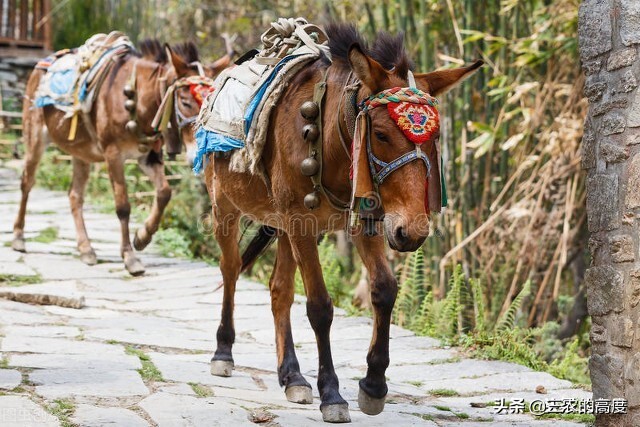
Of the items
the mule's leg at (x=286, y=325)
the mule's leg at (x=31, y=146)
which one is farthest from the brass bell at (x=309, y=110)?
the mule's leg at (x=31, y=146)

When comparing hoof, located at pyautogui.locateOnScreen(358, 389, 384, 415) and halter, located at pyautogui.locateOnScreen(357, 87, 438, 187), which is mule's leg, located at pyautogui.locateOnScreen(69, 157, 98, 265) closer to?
hoof, located at pyautogui.locateOnScreen(358, 389, 384, 415)

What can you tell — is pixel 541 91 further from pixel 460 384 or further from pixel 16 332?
pixel 16 332

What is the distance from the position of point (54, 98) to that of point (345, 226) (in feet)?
16.6

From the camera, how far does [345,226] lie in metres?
4.22

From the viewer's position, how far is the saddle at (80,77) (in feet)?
26.7

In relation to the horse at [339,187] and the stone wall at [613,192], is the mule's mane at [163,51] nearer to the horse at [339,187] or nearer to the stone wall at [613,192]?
the horse at [339,187]

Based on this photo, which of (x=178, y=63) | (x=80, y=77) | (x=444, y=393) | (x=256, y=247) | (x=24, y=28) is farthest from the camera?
(x=24, y=28)

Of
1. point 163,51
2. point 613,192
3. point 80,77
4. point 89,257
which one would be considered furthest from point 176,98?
point 613,192

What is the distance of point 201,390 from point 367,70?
1.77m

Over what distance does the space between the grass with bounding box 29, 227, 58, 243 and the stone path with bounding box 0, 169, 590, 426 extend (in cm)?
127

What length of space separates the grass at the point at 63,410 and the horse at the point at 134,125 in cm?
369

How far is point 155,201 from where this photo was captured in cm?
805

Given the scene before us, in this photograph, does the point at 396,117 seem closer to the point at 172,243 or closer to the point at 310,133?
the point at 310,133

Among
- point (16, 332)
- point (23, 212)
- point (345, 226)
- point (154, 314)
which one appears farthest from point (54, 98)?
point (345, 226)
